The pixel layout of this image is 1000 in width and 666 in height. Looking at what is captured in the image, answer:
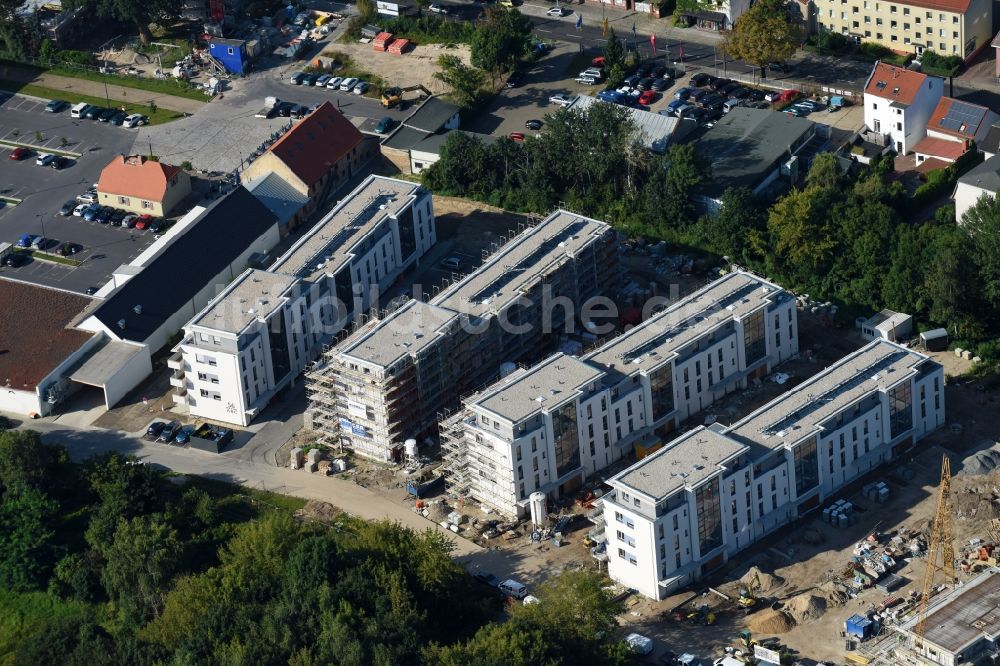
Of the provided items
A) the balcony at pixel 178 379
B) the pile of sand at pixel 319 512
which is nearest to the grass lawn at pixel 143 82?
the balcony at pixel 178 379

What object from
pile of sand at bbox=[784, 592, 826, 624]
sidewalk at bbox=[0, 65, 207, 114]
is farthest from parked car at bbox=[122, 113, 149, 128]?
pile of sand at bbox=[784, 592, 826, 624]

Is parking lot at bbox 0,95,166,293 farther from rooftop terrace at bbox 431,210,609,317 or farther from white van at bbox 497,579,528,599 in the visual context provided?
white van at bbox 497,579,528,599

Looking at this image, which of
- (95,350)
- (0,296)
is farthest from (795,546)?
(0,296)

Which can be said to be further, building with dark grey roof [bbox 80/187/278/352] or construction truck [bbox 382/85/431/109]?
construction truck [bbox 382/85/431/109]

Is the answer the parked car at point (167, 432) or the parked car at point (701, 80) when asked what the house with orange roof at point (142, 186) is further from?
the parked car at point (701, 80)

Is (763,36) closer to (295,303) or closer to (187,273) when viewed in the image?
(295,303)

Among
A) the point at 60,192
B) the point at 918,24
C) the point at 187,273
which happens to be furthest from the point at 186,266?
the point at 918,24

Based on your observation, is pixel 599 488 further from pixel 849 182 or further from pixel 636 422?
pixel 849 182
